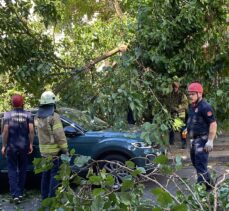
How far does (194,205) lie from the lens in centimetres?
339

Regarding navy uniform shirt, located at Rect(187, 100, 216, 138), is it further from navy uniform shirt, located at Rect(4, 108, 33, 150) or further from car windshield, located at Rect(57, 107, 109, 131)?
navy uniform shirt, located at Rect(4, 108, 33, 150)

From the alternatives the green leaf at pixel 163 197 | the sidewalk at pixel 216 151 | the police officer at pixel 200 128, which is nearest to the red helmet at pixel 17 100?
the police officer at pixel 200 128

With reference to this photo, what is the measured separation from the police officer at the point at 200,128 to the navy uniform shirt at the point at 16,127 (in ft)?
7.85

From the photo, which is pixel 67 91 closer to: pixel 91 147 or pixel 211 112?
pixel 91 147

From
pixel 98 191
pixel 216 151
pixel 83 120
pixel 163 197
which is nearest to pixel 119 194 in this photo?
pixel 98 191

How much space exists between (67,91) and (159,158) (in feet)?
18.8

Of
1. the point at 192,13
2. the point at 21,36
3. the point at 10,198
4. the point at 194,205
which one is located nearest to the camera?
the point at 194,205

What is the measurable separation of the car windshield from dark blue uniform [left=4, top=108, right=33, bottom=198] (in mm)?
1077

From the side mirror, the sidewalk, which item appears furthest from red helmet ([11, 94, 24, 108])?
the sidewalk

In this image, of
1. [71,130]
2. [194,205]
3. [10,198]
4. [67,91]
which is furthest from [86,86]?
[194,205]

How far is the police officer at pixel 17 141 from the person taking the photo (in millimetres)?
6626

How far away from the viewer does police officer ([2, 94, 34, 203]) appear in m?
6.63

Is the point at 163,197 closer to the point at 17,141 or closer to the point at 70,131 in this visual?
the point at 17,141

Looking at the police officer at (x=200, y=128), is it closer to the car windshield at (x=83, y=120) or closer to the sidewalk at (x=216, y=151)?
the car windshield at (x=83, y=120)
